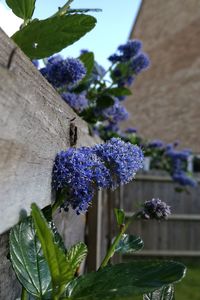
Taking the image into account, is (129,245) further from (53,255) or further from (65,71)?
(65,71)

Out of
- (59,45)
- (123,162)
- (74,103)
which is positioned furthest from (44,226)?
(74,103)

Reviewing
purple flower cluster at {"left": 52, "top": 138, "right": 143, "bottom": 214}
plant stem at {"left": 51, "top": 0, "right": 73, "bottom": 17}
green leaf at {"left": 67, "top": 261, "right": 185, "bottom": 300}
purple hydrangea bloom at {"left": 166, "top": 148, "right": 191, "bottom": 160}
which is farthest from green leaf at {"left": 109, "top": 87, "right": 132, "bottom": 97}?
purple hydrangea bloom at {"left": 166, "top": 148, "right": 191, "bottom": 160}

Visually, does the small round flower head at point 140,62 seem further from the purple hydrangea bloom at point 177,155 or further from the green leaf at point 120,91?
the purple hydrangea bloom at point 177,155

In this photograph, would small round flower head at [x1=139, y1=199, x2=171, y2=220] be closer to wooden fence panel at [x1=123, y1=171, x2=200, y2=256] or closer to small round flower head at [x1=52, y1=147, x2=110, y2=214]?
small round flower head at [x1=52, y1=147, x2=110, y2=214]

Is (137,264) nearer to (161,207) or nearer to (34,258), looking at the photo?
(34,258)

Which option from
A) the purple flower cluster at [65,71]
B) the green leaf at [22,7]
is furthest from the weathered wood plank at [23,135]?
the purple flower cluster at [65,71]

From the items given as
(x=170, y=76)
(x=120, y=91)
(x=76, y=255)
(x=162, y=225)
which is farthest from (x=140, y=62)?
(x=170, y=76)
